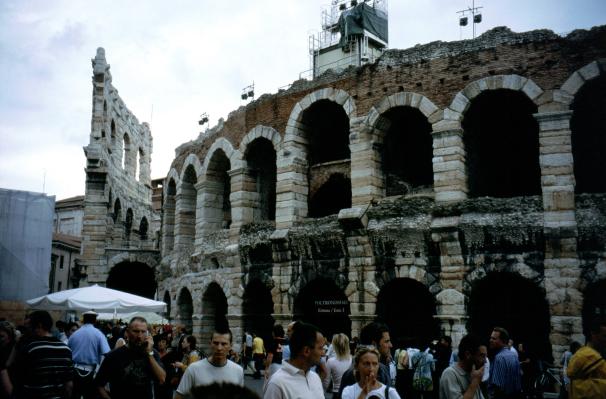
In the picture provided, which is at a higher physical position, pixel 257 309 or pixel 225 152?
pixel 225 152

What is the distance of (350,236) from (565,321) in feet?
18.2

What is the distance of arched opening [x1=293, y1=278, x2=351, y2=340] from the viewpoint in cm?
1716

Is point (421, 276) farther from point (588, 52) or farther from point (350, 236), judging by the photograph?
point (588, 52)

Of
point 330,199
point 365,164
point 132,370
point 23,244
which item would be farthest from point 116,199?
point 132,370

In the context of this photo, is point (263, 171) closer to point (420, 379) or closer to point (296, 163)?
point (296, 163)

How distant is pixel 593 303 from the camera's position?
522 inches

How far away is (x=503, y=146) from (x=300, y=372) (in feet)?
49.0

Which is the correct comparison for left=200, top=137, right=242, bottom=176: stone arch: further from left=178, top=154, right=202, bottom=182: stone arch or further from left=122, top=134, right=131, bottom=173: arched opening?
left=122, top=134, right=131, bottom=173: arched opening

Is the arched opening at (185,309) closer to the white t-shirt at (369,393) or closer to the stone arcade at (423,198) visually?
the stone arcade at (423,198)

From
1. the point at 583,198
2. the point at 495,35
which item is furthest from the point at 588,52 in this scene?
the point at 583,198

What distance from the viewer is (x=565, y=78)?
13867 millimetres

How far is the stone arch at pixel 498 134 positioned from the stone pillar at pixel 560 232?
4.23 ft

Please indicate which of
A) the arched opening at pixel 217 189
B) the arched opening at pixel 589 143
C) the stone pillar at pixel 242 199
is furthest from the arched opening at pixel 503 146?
the arched opening at pixel 217 189

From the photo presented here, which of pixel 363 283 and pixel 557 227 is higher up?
pixel 557 227
